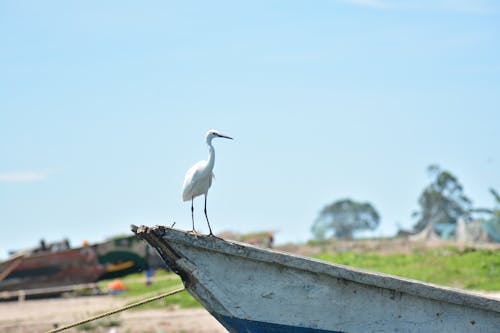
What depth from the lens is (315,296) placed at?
7.15 meters

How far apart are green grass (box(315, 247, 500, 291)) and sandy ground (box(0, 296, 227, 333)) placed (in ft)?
13.4

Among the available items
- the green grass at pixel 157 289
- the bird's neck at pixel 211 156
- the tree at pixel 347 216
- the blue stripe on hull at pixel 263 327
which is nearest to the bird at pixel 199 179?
the bird's neck at pixel 211 156

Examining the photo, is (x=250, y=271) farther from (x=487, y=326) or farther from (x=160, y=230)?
(x=487, y=326)

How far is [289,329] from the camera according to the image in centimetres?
723

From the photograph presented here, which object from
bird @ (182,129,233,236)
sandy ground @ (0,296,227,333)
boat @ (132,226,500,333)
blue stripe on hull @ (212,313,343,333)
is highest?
bird @ (182,129,233,236)

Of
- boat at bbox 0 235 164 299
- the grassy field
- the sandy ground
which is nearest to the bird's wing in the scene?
the sandy ground

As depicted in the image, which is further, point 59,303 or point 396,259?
point 59,303

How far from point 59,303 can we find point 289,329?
16183 millimetres

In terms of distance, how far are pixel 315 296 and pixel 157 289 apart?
14.4 metres

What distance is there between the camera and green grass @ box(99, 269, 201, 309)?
18453 millimetres

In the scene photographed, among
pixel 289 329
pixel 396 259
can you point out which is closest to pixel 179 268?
pixel 289 329

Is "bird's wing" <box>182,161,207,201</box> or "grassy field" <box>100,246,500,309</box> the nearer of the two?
"bird's wing" <box>182,161,207,201</box>

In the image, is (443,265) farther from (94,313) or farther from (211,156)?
(211,156)

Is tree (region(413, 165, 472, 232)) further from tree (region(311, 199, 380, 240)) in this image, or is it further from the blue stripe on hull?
the blue stripe on hull
